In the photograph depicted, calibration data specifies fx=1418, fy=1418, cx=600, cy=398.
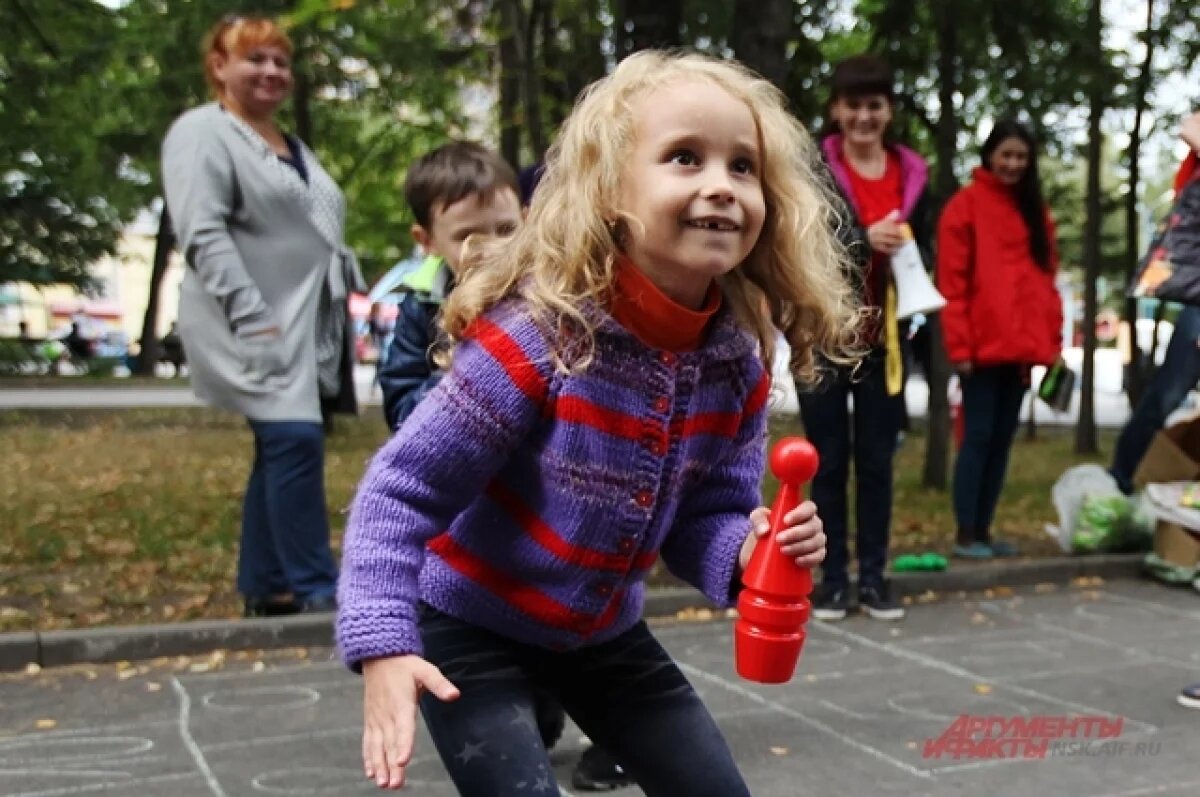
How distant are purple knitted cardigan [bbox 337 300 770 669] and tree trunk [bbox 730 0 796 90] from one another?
14.6 feet

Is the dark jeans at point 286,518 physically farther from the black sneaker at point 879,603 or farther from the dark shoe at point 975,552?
the dark shoe at point 975,552

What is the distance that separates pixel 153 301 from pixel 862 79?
2671 cm

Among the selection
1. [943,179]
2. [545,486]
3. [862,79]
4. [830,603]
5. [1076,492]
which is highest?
[862,79]

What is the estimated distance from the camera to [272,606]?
5.37 metres

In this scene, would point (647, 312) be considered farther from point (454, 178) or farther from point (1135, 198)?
point (1135, 198)

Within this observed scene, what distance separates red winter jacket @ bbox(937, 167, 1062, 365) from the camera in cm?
659

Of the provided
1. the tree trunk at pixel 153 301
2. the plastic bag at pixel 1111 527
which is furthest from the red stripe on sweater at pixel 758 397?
the tree trunk at pixel 153 301

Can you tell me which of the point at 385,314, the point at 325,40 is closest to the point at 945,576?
the point at 325,40

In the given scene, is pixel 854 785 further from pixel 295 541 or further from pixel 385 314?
Result: pixel 385 314

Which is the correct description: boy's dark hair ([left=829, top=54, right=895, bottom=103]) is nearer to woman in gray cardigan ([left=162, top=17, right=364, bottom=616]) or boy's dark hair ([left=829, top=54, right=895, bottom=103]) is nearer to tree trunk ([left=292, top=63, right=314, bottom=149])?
woman in gray cardigan ([left=162, top=17, right=364, bottom=616])

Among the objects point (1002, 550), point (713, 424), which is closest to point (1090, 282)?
point (1002, 550)

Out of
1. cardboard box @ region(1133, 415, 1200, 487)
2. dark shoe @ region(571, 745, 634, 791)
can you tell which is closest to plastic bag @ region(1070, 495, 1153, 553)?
cardboard box @ region(1133, 415, 1200, 487)

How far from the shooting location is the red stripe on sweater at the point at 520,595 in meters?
2.24

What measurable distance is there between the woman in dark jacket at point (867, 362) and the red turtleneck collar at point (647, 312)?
3.19 meters
